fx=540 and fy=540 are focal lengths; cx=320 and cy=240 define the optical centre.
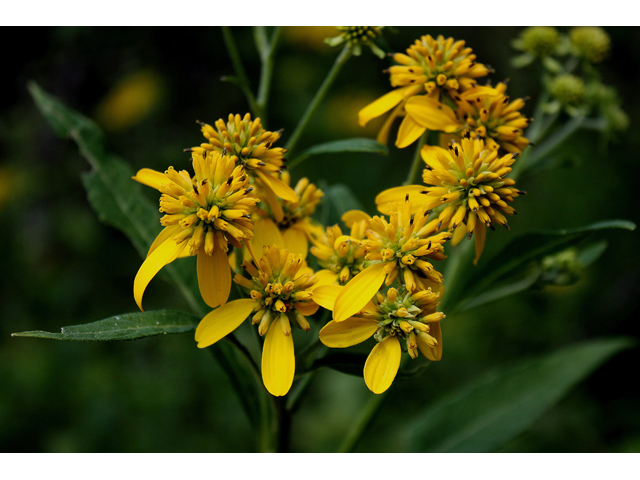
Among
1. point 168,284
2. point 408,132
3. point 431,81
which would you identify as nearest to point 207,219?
point 408,132

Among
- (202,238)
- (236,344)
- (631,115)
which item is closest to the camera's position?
(202,238)

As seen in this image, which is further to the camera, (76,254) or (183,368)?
(76,254)

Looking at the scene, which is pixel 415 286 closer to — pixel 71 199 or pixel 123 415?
pixel 123 415

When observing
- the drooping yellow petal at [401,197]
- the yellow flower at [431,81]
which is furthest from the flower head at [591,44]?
the drooping yellow petal at [401,197]

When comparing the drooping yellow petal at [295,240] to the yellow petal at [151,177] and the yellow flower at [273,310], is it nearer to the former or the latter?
the yellow flower at [273,310]

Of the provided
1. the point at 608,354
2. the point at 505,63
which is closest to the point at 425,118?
the point at 608,354

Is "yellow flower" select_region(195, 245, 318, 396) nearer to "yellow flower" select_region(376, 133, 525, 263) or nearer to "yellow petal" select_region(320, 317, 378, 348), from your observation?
"yellow petal" select_region(320, 317, 378, 348)

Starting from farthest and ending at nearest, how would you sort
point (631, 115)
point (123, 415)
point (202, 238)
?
point (631, 115)
point (123, 415)
point (202, 238)
